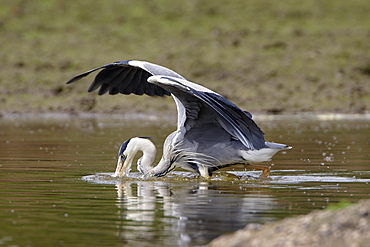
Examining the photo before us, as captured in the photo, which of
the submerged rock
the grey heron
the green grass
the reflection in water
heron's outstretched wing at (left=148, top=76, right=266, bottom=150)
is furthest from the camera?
the green grass

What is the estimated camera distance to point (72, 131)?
17641mm

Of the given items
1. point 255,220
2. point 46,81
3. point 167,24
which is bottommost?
point 255,220

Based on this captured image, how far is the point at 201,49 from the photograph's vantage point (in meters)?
29.0

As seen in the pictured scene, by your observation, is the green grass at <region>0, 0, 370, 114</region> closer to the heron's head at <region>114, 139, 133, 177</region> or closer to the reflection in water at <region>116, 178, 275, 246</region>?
the heron's head at <region>114, 139, 133, 177</region>

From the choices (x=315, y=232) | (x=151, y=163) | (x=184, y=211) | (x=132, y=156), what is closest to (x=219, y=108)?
(x=151, y=163)

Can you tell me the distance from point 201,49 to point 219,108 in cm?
2042

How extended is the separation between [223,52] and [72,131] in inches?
474

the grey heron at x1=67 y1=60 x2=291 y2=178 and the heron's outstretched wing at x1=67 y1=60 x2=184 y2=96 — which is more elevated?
the heron's outstretched wing at x1=67 y1=60 x2=184 y2=96

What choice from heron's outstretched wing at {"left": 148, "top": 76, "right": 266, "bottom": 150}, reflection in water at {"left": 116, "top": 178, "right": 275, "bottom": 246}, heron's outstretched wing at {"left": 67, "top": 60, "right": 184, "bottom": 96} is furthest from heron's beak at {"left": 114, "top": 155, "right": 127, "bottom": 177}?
heron's outstretched wing at {"left": 67, "top": 60, "right": 184, "bottom": 96}

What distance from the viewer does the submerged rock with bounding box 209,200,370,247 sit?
15.4 feet

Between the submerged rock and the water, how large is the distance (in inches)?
13.8

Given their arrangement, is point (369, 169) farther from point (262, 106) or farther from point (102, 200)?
point (262, 106)

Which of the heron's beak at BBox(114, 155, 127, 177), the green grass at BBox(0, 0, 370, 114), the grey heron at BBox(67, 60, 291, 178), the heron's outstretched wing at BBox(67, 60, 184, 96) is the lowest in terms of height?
the heron's beak at BBox(114, 155, 127, 177)

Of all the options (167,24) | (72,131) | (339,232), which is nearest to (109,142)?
(72,131)
